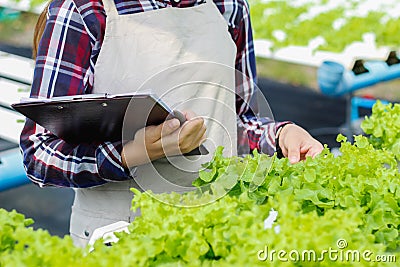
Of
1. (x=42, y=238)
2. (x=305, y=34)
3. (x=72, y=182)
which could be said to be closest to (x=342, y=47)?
(x=305, y=34)

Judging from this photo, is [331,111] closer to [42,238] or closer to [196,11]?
[196,11]

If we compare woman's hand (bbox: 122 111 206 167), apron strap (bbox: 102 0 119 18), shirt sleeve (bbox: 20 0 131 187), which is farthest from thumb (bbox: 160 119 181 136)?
apron strap (bbox: 102 0 119 18)

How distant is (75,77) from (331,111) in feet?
17.1

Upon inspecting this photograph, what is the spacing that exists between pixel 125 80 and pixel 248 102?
545 millimetres

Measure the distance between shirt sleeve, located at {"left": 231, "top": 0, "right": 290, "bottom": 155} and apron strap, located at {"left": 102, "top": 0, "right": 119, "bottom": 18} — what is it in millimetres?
483

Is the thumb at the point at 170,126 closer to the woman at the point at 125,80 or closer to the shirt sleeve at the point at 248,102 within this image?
the woman at the point at 125,80

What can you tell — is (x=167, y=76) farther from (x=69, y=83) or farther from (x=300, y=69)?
(x=300, y=69)

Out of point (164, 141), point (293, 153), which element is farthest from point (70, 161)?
point (293, 153)

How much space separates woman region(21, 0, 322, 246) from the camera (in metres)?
1.96

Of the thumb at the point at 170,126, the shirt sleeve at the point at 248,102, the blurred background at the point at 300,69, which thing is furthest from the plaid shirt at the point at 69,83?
the blurred background at the point at 300,69

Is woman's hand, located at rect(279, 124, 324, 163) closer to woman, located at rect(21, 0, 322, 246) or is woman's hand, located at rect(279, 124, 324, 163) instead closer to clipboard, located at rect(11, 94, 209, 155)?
woman, located at rect(21, 0, 322, 246)

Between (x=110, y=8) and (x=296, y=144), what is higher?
(x=110, y=8)

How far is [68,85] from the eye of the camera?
197cm

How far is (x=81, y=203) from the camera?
87.9 inches
